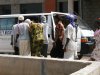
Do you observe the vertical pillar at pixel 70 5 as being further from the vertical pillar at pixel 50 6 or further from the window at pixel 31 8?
the window at pixel 31 8

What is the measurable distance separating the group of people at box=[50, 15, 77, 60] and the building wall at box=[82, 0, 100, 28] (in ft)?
43.9

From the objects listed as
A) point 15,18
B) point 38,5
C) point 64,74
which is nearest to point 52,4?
point 38,5

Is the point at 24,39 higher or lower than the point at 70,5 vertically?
lower

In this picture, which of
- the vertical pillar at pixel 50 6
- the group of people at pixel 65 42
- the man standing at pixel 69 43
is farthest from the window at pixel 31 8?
the man standing at pixel 69 43

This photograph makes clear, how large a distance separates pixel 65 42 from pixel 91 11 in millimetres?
14429

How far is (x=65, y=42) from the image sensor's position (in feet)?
30.1

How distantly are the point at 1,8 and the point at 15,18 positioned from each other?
1112 cm

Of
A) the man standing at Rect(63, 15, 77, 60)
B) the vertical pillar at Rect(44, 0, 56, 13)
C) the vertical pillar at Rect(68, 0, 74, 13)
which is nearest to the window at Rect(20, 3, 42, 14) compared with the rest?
the vertical pillar at Rect(44, 0, 56, 13)

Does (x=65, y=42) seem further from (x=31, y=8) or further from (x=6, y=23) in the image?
(x=31, y=8)

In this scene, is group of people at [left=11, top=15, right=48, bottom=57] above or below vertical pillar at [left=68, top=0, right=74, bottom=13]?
below

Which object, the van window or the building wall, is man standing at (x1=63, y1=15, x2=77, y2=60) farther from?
the building wall

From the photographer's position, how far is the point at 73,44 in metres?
9.22

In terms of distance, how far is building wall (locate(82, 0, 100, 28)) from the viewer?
75.8 ft

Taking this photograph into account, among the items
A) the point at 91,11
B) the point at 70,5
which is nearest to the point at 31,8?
the point at 70,5
